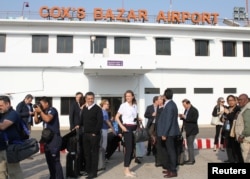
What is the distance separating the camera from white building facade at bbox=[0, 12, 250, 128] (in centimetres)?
2059

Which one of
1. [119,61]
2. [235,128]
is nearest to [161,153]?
[235,128]

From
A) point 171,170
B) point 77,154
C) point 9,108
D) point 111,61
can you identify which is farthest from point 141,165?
point 111,61

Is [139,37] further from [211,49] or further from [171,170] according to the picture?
[171,170]

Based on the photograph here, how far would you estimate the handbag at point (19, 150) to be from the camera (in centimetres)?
478

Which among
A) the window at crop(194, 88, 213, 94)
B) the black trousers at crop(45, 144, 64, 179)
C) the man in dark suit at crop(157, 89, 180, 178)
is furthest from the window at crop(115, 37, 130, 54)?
the black trousers at crop(45, 144, 64, 179)

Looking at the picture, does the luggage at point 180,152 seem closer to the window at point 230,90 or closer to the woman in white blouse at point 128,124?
the woman in white blouse at point 128,124

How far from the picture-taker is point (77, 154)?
268 inches

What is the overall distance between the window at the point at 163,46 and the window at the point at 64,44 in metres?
6.20

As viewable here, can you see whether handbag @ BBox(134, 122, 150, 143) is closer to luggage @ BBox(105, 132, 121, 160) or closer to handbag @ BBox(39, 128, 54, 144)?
luggage @ BBox(105, 132, 121, 160)

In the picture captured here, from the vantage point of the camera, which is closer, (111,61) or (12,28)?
(111,61)

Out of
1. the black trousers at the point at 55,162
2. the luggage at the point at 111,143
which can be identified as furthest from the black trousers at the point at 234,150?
the black trousers at the point at 55,162

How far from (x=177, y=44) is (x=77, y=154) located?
17.3 meters

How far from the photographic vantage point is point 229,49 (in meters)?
23.9

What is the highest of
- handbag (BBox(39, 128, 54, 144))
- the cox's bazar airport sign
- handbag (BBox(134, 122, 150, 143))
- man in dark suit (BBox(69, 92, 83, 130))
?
the cox's bazar airport sign
